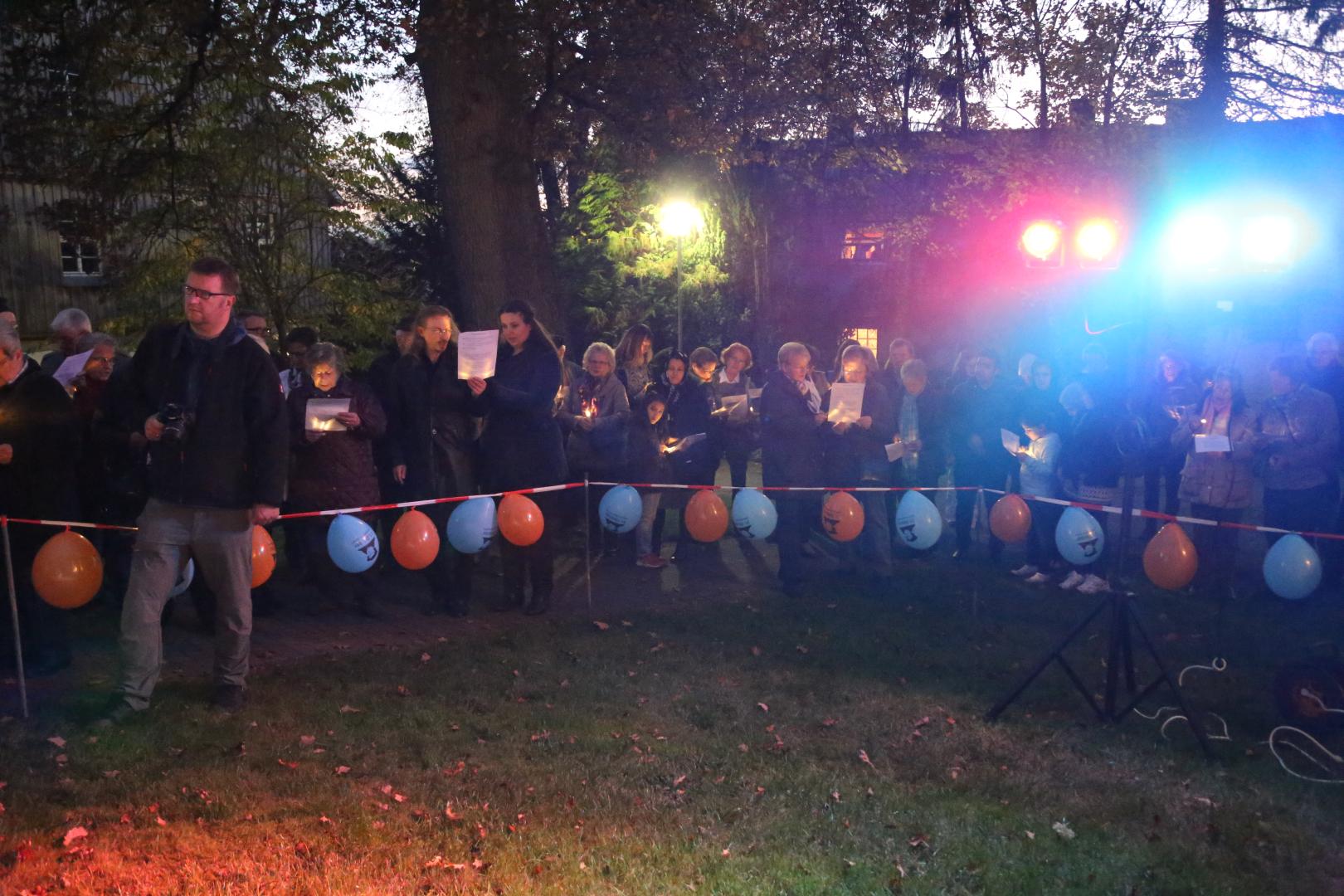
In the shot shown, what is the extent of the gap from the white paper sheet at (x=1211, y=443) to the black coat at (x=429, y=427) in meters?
5.42

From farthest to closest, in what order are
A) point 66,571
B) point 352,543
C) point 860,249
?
point 860,249 < point 352,543 < point 66,571

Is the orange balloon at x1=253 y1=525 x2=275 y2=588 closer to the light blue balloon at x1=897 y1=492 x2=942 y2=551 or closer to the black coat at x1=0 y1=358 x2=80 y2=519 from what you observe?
the black coat at x1=0 y1=358 x2=80 y2=519

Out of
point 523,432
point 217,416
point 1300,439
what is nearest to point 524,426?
point 523,432

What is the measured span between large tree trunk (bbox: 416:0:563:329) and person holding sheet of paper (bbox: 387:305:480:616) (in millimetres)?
2291

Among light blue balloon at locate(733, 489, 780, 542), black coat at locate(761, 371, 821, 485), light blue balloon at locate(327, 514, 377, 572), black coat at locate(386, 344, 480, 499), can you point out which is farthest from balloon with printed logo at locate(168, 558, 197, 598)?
black coat at locate(761, 371, 821, 485)

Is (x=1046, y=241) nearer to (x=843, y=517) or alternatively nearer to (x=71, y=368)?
(x=843, y=517)

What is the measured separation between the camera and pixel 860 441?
984cm

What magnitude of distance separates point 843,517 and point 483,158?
15.5ft

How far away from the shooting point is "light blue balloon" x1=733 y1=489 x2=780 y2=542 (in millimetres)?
8586

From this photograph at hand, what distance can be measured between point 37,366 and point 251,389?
→ 6.07 feet

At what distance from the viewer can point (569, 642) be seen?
24.9 ft

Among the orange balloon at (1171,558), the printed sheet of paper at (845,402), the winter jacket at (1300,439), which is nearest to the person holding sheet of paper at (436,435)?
the printed sheet of paper at (845,402)

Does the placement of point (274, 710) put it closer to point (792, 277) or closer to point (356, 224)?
point (356, 224)

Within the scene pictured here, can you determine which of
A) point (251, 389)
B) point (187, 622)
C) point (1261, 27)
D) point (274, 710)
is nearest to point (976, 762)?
point (274, 710)
